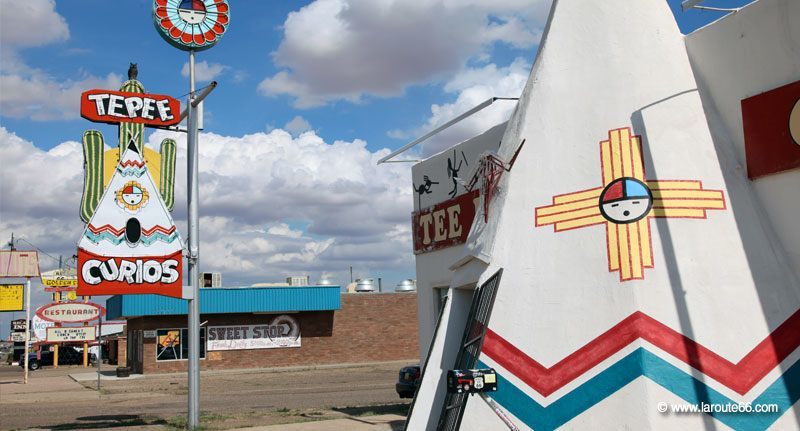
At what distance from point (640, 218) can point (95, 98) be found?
1274cm

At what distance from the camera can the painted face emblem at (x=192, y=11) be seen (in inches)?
684

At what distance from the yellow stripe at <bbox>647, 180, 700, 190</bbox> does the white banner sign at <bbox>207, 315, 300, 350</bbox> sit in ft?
114

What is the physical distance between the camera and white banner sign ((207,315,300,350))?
40500 millimetres

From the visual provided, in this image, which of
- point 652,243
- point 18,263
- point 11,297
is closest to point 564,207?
point 652,243

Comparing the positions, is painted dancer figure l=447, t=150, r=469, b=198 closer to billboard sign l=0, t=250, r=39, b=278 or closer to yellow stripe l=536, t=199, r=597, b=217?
yellow stripe l=536, t=199, r=597, b=217

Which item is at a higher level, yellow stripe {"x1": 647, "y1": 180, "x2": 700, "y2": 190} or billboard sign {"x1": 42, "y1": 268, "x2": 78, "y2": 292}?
billboard sign {"x1": 42, "y1": 268, "x2": 78, "y2": 292}

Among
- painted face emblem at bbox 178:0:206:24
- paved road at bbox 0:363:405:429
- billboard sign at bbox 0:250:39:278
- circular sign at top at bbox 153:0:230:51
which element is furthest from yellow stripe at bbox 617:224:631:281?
billboard sign at bbox 0:250:39:278

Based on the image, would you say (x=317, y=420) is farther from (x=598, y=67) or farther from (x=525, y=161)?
(x=598, y=67)

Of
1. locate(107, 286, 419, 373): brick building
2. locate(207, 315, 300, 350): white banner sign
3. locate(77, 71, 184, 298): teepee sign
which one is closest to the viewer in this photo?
locate(77, 71, 184, 298): teepee sign

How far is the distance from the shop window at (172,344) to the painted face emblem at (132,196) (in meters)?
24.9

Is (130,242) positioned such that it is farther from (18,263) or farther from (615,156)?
(18,263)

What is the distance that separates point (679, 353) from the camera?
8133mm

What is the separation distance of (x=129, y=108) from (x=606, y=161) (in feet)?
38.4

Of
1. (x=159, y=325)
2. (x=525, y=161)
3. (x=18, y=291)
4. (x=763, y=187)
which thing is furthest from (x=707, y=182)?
(x=18, y=291)
